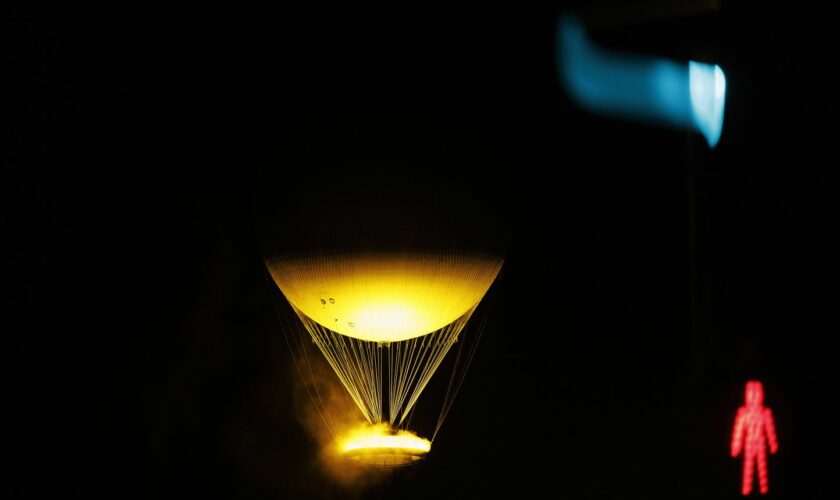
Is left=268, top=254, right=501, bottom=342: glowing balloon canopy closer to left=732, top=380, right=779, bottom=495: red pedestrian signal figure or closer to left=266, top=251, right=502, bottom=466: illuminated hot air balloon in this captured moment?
left=266, top=251, right=502, bottom=466: illuminated hot air balloon

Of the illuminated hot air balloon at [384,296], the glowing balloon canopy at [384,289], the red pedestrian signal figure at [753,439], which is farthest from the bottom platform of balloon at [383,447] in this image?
the red pedestrian signal figure at [753,439]

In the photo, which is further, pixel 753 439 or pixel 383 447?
pixel 383 447

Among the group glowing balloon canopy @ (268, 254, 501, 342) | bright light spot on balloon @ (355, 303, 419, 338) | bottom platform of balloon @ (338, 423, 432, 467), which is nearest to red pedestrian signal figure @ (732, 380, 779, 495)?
glowing balloon canopy @ (268, 254, 501, 342)

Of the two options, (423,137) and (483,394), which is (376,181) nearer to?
(423,137)

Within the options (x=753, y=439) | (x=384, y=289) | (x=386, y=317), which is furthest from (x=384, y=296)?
(x=753, y=439)

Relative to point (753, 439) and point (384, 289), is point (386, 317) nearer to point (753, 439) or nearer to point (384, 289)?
point (384, 289)

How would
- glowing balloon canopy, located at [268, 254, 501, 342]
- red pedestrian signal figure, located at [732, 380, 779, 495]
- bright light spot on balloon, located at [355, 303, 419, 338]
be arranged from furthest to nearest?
bright light spot on balloon, located at [355, 303, 419, 338] → glowing balloon canopy, located at [268, 254, 501, 342] → red pedestrian signal figure, located at [732, 380, 779, 495]
